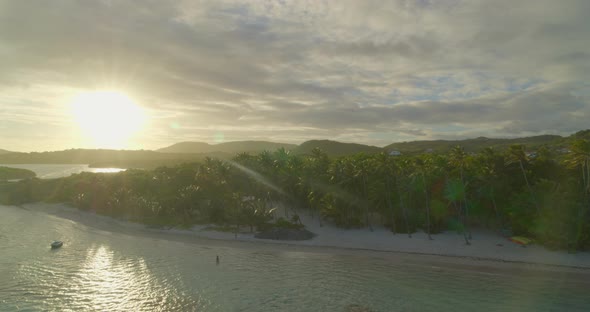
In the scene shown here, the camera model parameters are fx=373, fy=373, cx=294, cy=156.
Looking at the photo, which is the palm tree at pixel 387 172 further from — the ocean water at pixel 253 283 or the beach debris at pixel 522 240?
the beach debris at pixel 522 240

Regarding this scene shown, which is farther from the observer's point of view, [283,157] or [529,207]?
[283,157]

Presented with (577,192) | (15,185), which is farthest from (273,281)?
→ (15,185)

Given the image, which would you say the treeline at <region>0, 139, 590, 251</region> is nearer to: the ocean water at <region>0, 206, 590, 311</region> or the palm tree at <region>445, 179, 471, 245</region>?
the palm tree at <region>445, 179, 471, 245</region>

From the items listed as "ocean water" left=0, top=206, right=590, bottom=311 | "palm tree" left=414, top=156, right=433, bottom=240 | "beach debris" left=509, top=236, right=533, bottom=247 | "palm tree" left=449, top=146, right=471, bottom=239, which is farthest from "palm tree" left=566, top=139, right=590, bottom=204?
"palm tree" left=414, top=156, right=433, bottom=240

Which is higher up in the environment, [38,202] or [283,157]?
[283,157]

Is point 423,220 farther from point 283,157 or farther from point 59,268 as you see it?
point 59,268

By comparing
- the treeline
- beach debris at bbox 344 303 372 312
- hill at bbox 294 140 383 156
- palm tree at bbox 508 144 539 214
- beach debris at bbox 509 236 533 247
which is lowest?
beach debris at bbox 344 303 372 312

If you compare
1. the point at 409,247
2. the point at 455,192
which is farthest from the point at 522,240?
the point at 409,247
